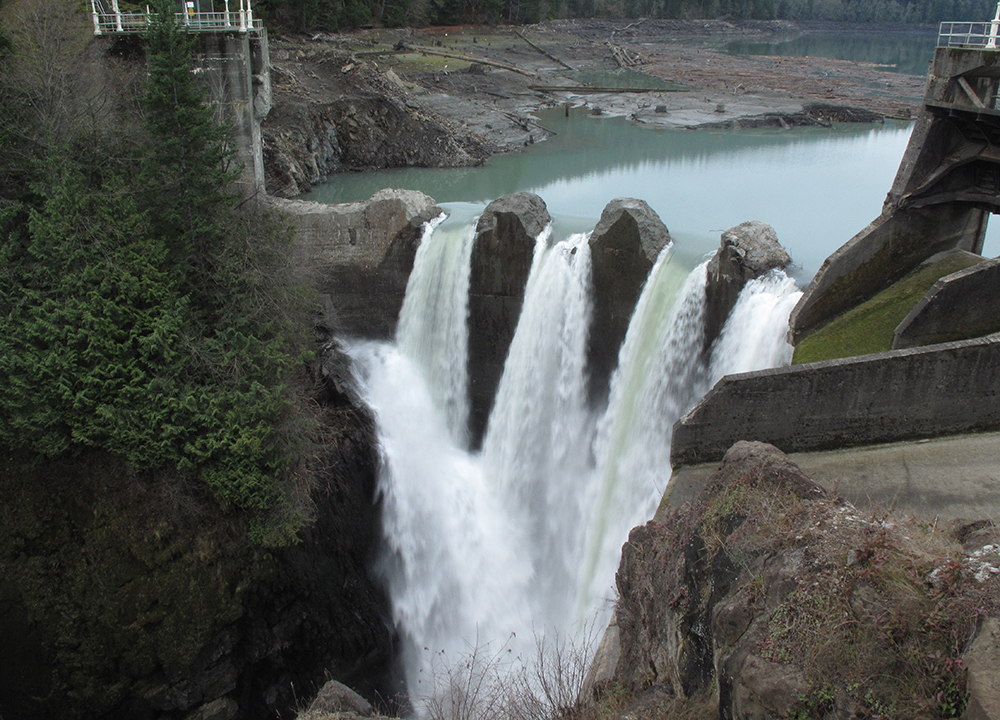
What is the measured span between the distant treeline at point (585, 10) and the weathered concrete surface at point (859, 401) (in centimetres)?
3629

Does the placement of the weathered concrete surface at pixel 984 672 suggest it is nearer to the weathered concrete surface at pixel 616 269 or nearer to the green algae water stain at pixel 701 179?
the green algae water stain at pixel 701 179

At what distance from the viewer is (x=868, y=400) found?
33.1 feet

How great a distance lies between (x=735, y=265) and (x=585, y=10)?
231 feet

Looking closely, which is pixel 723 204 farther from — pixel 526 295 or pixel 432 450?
pixel 432 450

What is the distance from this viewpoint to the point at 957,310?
11148 mm

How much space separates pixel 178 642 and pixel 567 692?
6829mm

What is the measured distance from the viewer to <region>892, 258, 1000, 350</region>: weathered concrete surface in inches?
432

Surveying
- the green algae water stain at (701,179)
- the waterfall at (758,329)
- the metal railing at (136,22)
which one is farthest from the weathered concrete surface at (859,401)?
the metal railing at (136,22)

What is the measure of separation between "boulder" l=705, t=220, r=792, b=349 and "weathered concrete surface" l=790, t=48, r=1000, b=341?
3.58 ft

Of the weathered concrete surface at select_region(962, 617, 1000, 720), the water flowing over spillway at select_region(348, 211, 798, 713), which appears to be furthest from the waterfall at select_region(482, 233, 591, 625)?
the weathered concrete surface at select_region(962, 617, 1000, 720)

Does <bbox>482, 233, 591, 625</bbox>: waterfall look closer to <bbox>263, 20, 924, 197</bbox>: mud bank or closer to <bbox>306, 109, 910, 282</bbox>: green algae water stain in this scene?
<bbox>306, 109, 910, 282</bbox>: green algae water stain

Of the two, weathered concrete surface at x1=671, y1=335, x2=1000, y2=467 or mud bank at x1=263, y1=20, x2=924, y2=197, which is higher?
mud bank at x1=263, y1=20, x2=924, y2=197

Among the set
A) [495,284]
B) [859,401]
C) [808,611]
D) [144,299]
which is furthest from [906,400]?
[144,299]

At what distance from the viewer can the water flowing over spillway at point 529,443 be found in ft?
44.9
